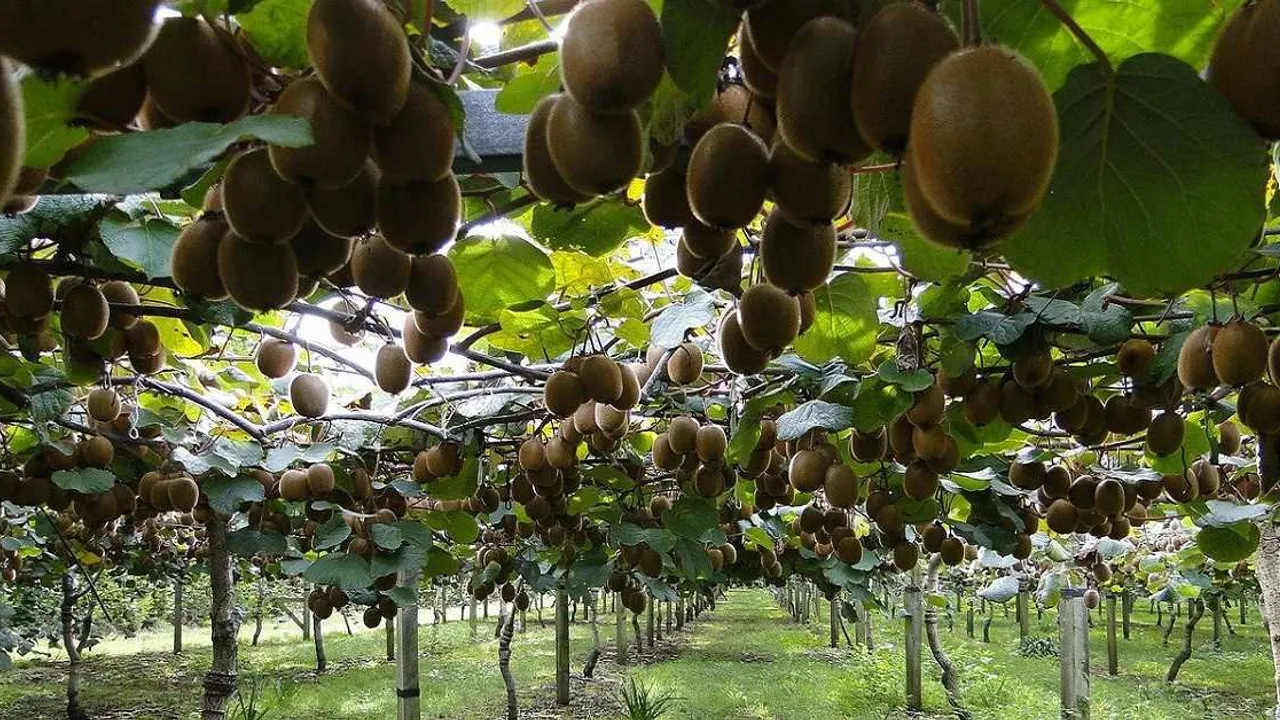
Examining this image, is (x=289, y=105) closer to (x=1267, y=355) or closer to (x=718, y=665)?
(x=1267, y=355)

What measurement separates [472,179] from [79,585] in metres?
13.7

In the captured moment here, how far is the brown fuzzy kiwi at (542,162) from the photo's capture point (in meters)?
0.71

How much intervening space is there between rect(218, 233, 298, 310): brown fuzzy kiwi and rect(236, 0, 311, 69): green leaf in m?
0.15

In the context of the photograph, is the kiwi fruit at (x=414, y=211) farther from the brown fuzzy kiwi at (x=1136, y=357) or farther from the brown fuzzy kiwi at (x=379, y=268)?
the brown fuzzy kiwi at (x=1136, y=357)

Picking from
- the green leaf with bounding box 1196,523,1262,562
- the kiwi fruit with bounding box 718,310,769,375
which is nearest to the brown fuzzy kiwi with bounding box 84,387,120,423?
the kiwi fruit with bounding box 718,310,769,375

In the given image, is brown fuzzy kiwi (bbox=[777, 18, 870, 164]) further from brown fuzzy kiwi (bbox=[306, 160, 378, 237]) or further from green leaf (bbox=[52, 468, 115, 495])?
green leaf (bbox=[52, 468, 115, 495])

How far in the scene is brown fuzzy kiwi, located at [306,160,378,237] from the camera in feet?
2.17

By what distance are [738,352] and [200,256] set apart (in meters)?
0.64

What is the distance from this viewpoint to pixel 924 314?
2.15 m

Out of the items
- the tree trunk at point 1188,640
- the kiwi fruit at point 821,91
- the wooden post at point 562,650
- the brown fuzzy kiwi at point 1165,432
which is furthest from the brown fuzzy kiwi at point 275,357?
the tree trunk at point 1188,640

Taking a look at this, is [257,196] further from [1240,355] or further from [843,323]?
[1240,355]

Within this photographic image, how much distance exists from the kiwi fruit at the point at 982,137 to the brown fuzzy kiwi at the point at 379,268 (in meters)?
0.59

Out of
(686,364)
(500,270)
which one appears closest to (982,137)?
(500,270)

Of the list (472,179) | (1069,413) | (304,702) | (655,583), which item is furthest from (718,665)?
(472,179)
